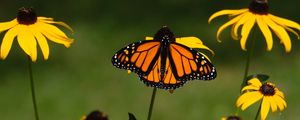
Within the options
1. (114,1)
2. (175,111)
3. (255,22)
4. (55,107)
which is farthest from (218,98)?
(255,22)

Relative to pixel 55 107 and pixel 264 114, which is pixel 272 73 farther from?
pixel 264 114

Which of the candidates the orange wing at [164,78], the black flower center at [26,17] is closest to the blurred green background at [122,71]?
the black flower center at [26,17]

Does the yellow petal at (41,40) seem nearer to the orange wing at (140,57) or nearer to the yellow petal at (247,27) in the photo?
the orange wing at (140,57)

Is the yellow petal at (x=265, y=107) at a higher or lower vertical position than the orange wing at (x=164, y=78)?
lower

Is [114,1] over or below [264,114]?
over

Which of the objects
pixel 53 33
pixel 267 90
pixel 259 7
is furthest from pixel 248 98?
pixel 53 33

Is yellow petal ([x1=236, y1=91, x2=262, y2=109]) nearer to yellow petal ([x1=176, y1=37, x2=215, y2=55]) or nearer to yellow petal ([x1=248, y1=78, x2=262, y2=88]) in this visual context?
yellow petal ([x1=248, y1=78, x2=262, y2=88])
